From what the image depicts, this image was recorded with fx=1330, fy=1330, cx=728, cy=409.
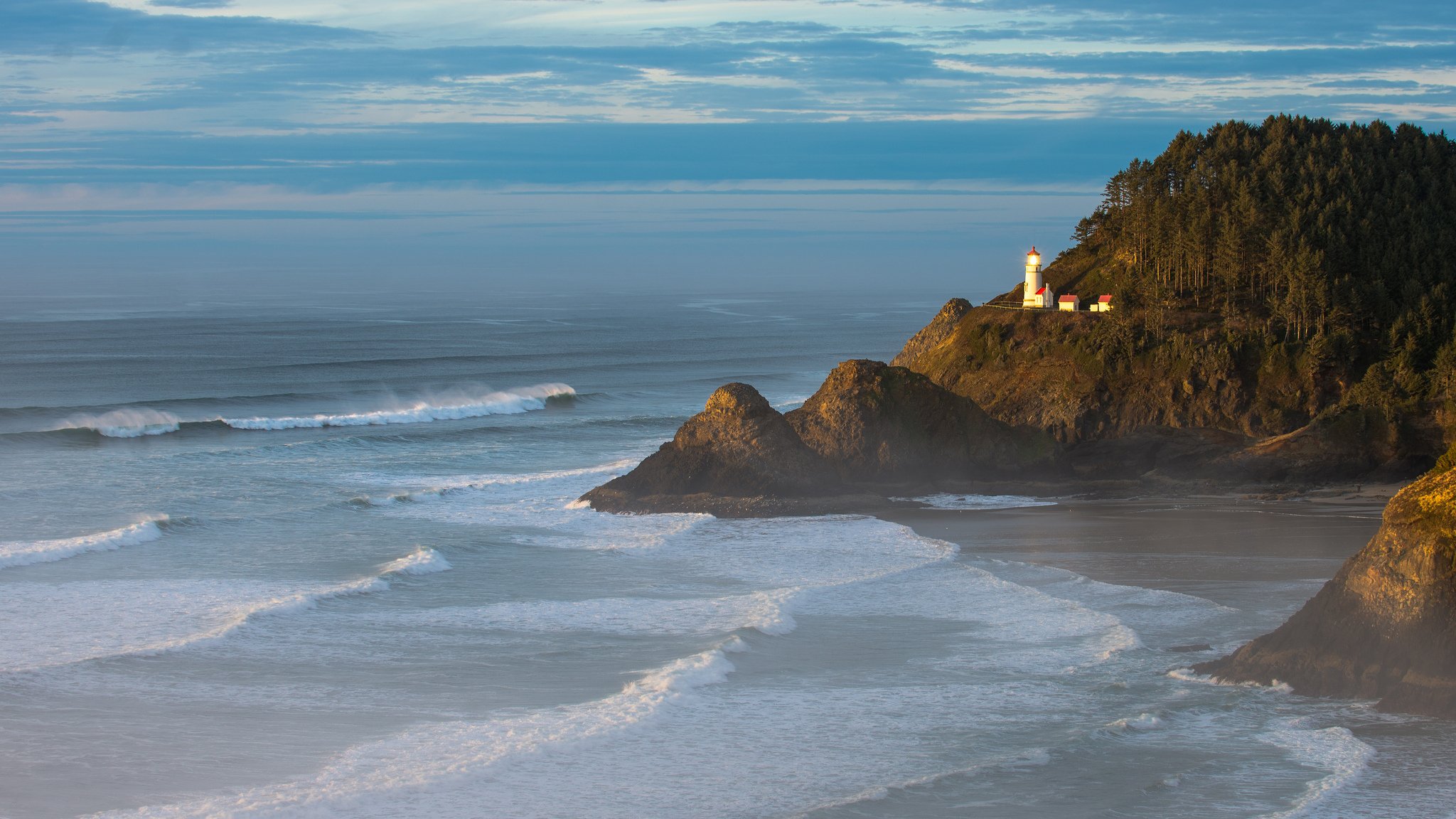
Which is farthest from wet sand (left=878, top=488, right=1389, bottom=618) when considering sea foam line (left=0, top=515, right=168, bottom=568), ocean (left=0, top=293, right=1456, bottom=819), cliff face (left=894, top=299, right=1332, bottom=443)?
sea foam line (left=0, top=515, right=168, bottom=568)

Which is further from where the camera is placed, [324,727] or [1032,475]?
[1032,475]

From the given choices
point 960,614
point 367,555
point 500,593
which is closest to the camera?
point 960,614

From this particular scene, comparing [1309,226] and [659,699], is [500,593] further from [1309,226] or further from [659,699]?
[1309,226]

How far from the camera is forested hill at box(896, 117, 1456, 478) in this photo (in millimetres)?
39250

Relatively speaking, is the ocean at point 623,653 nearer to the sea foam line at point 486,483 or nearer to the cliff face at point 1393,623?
the sea foam line at point 486,483

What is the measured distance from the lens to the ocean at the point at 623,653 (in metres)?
14.4

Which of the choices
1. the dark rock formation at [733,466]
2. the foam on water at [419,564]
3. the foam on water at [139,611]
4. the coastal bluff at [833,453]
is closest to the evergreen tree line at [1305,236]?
the coastal bluff at [833,453]

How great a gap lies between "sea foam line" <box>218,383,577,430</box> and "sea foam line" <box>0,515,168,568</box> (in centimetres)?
2339

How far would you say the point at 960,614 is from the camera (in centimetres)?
2217

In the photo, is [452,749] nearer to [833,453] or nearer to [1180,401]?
[833,453]

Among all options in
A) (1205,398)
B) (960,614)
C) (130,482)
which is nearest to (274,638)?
(960,614)

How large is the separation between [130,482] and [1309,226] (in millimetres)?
37780

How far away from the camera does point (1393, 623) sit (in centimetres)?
1631

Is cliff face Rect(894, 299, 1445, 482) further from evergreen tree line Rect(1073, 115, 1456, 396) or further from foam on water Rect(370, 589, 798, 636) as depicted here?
foam on water Rect(370, 589, 798, 636)
